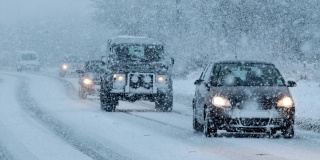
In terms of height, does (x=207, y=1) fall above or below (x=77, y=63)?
above

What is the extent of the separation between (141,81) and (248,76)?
7.17 m

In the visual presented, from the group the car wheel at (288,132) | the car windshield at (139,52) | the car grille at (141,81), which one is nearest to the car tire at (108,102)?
the car grille at (141,81)

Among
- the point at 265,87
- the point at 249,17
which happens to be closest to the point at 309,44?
the point at 249,17

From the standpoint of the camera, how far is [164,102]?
74.9 feet

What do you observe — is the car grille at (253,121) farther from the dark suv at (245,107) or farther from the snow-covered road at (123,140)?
the snow-covered road at (123,140)

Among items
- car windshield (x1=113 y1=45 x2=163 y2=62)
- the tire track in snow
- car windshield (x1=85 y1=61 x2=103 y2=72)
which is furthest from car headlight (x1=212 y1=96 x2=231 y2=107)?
car windshield (x1=85 y1=61 x2=103 y2=72)

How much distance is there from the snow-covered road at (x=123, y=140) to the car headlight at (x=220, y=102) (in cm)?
64

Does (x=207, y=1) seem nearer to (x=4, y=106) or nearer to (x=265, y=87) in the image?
(x=4, y=106)

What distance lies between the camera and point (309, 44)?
4534 cm

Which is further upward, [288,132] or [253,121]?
[253,121]

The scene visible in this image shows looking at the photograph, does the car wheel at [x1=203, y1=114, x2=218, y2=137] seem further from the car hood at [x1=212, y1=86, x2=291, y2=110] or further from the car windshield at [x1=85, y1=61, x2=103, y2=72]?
the car windshield at [x1=85, y1=61, x2=103, y2=72]

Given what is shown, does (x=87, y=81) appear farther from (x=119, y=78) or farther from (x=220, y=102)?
(x=220, y=102)

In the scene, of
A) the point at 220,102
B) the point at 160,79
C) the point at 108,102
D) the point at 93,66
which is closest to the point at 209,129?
the point at 220,102

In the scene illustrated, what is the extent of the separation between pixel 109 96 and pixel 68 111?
124 centimetres
